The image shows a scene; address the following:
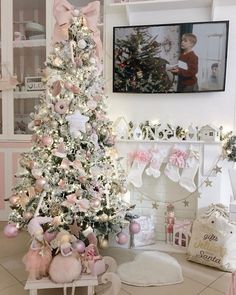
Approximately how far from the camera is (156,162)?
270 centimetres

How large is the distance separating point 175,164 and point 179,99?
619 mm

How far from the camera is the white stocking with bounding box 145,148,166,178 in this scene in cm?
269

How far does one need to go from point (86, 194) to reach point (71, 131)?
457 mm

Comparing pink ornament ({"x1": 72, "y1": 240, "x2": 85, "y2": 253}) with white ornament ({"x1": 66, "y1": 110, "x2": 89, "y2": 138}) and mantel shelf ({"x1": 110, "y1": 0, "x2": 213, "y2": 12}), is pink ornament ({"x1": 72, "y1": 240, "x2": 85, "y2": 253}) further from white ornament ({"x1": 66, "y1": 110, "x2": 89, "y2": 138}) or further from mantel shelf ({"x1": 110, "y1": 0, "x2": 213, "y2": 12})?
mantel shelf ({"x1": 110, "y1": 0, "x2": 213, "y2": 12})

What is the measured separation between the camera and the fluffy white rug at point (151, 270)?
208 cm

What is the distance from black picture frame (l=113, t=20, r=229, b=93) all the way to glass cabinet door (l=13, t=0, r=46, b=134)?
95cm

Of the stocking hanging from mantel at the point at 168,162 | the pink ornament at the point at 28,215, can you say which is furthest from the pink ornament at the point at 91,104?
the pink ornament at the point at 28,215

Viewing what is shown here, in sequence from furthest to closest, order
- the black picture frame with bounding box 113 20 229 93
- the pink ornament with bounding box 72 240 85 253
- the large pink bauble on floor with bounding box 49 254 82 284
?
the black picture frame with bounding box 113 20 229 93
the pink ornament with bounding box 72 240 85 253
the large pink bauble on floor with bounding box 49 254 82 284

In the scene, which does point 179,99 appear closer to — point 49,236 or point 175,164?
point 175,164

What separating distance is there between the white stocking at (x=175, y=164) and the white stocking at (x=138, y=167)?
199 mm

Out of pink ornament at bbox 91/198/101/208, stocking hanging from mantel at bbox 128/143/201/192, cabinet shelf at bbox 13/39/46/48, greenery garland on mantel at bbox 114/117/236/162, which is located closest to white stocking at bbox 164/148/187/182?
stocking hanging from mantel at bbox 128/143/201/192

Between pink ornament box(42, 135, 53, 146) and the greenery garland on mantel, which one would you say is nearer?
pink ornament box(42, 135, 53, 146)

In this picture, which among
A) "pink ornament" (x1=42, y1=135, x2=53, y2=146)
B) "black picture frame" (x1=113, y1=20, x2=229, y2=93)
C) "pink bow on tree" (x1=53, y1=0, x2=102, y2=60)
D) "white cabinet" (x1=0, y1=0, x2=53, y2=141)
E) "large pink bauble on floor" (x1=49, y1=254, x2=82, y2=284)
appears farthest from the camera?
"white cabinet" (x1=0, y1=0, x2=53, y2=141)

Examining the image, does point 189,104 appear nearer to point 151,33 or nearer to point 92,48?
point 151,33
